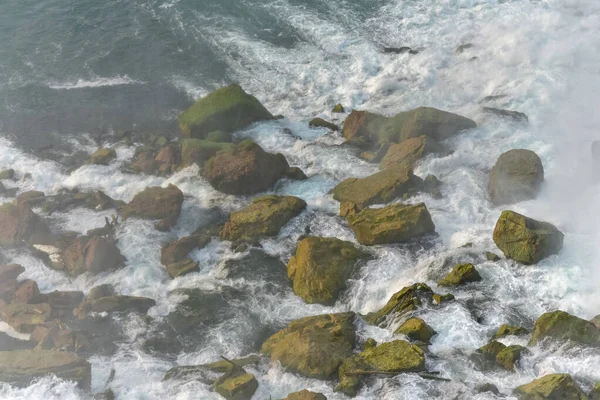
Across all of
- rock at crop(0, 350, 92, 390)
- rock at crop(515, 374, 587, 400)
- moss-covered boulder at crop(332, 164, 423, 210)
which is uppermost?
moss-covered boulder at crop(332, 164, 423, 210)

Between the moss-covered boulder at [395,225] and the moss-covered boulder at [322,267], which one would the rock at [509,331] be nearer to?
the moss-covered boulder at [395,225]

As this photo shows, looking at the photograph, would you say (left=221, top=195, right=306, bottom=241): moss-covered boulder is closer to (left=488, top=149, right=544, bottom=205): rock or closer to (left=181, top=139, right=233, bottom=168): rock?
(left=181, top=139, right=233, bottom=168): rock

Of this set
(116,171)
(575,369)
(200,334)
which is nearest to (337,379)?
(200,334)

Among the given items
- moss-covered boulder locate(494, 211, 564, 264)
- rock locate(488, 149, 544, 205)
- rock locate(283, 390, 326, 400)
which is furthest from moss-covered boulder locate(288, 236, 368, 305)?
rock locate(488, 149, 544, 205)

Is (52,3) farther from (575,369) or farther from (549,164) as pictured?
(575,369)

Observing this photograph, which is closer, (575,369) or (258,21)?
(575,369)

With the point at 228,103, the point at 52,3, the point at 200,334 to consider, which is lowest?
the point at 200,334

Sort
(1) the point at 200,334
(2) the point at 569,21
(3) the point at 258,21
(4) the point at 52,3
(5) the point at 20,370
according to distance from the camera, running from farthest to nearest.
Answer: (4) the point at 52,3 → (3) the point at 258,21 → (2) the point at 569,21 → (1) the point at 200,334 → (5) the point at 20,370
